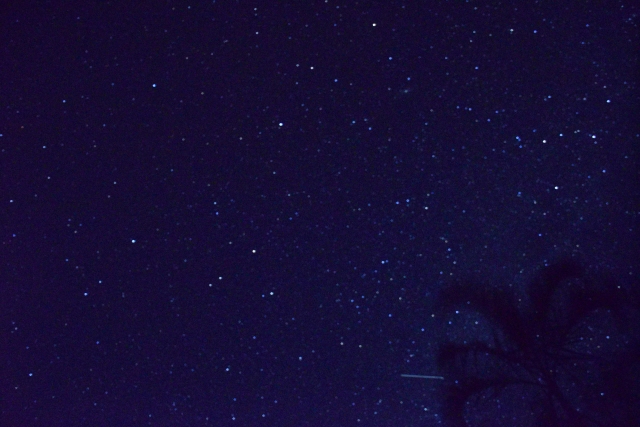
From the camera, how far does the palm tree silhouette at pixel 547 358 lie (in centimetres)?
163

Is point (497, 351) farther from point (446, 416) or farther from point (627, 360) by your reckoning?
point (627, 360)

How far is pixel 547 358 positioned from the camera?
5.45ft

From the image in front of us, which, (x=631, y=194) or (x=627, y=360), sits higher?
(x=631, y=194)

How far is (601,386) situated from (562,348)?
0.43 feet

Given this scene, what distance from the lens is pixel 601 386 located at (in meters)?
1.64

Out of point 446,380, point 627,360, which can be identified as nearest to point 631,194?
point 627,360

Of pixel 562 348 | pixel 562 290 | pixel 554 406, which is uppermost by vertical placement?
pixel 562 290

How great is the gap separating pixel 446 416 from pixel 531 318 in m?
0.33

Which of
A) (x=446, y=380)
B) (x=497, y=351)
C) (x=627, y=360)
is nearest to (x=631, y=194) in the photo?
(x=627, y=360)

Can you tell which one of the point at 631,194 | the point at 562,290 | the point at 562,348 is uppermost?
the point at 631,194

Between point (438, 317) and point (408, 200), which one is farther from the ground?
point (408, 200)

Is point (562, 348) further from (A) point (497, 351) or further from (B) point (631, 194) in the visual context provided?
(B) point (631, 194)

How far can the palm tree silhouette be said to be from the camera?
163 cm

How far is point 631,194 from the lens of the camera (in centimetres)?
165
